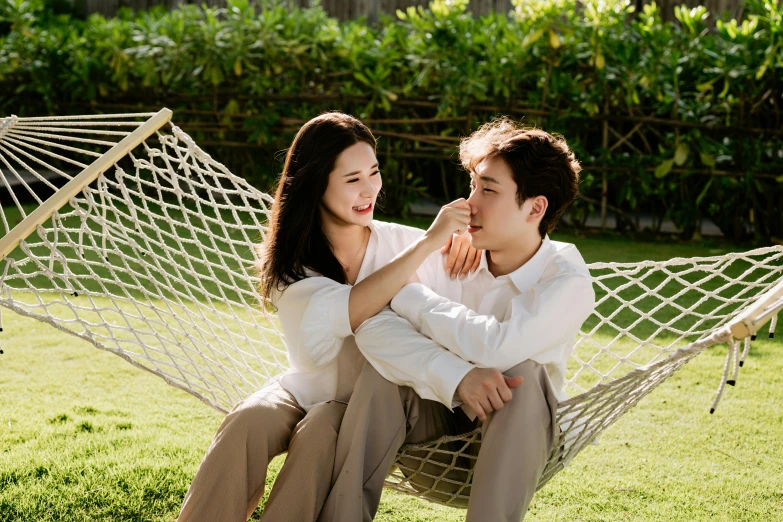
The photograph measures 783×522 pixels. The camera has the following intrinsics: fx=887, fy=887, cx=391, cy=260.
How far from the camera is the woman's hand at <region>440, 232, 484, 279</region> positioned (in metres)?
1.72

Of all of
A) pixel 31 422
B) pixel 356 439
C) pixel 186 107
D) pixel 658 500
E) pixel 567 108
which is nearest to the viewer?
pixel 356 439

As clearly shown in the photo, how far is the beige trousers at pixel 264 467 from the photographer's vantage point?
1431 mm

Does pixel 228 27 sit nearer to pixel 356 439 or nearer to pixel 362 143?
pixel 362 143

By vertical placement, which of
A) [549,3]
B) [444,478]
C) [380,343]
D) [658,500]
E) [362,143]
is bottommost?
[658,500]

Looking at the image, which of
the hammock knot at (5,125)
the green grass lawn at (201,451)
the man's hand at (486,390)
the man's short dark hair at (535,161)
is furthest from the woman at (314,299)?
the hammock knot at (5,125)

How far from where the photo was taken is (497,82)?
4.43 meters

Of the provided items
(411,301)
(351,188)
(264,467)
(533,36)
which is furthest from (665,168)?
(264,467)

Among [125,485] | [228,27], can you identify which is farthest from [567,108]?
[125,485]

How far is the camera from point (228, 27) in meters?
4.80

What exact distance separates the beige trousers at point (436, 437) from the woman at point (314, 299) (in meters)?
0.05

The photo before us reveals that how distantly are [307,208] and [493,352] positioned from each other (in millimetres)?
486

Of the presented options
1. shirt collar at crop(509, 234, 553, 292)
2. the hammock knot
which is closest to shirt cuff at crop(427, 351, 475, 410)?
shirt collar at crop(509, 234, 553, 292)

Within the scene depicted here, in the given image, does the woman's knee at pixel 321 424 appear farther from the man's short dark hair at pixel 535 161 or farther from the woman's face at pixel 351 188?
the man's short dark hair at pixel 535 161

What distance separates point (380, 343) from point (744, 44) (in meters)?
3.30
